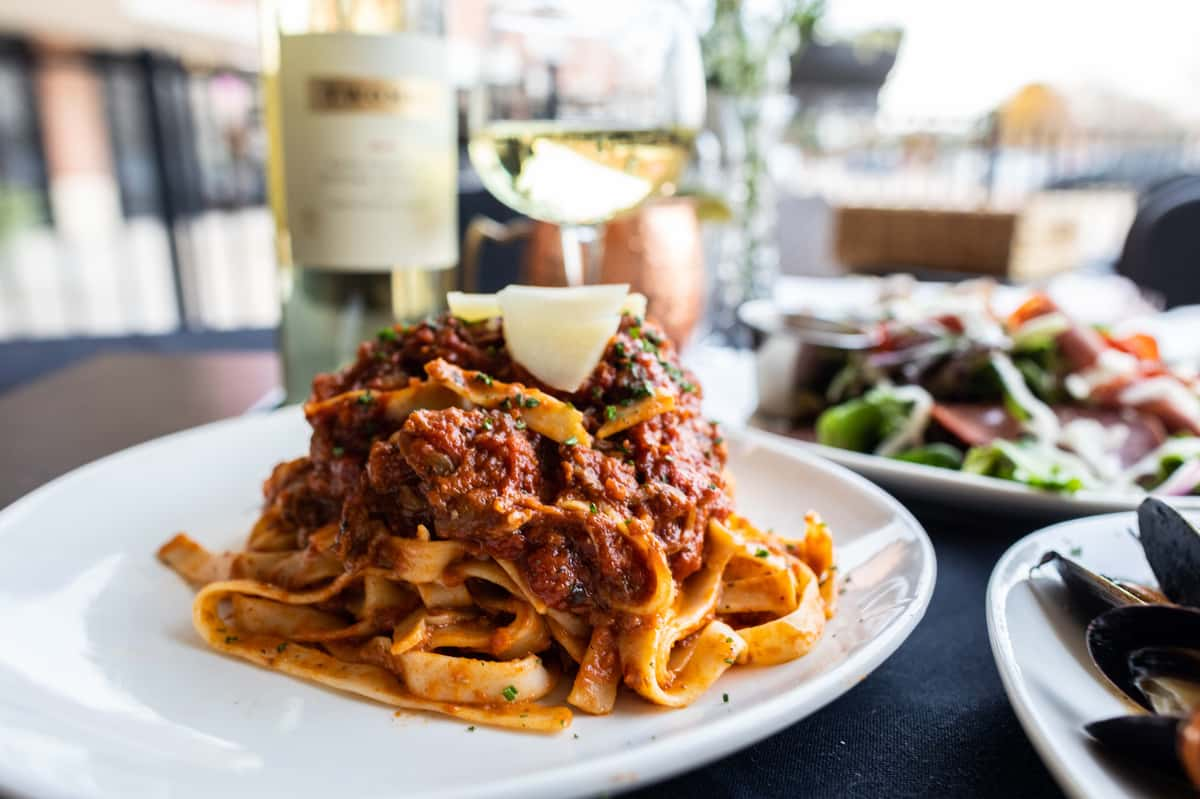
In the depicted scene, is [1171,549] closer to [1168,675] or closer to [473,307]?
[1168,675]

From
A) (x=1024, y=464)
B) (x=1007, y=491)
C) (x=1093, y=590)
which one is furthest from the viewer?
(x=1024, y=464)

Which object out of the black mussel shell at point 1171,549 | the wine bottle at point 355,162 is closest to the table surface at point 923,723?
the black mussel shell at point 1171,549

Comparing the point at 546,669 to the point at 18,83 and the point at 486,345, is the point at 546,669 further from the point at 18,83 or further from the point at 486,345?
the point at 18,83

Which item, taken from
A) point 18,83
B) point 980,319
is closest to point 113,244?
point 18,83

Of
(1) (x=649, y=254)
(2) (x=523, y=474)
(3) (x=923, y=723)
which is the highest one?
(1) (x=649, y=254)

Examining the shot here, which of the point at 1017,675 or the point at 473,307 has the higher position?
the point at 473,307

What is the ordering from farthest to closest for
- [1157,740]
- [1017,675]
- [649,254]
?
[649,254]
[1017,675]
[1157,740]

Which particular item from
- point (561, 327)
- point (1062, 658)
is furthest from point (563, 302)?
point (1062, 658)
